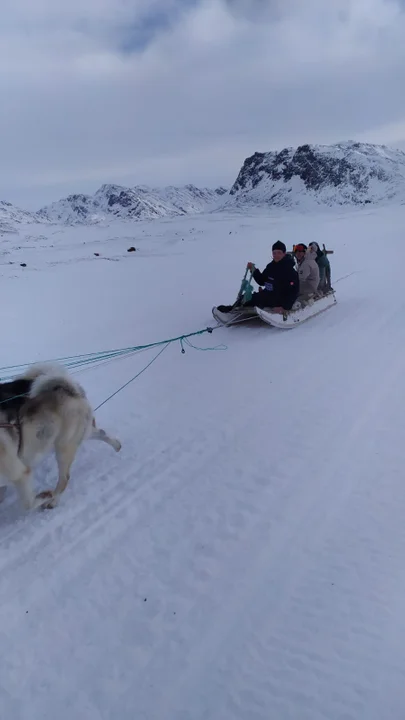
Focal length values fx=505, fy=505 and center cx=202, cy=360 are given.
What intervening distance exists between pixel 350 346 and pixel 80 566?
16.7ft

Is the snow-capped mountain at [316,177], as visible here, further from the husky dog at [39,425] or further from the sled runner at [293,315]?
the husky dog at [39,425]

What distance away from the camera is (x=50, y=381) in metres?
3.86

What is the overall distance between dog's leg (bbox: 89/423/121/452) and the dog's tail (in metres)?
0.52

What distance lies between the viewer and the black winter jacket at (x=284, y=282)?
27.8 ft

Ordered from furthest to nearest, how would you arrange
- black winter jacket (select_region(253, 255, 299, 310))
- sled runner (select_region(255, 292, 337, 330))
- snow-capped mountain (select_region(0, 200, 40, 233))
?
snow-capped mountain (select_region(0, 200, 40, 233)) → black winter jacket (select_region(253, 255, 299, 310)) → sled runner (select_region(255, 292, 337, 330))

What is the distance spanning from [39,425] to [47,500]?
606mm

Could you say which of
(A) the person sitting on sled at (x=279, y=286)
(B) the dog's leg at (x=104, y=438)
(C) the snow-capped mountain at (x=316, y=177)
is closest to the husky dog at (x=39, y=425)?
(B) the dog's leg at (x=104, y=438)

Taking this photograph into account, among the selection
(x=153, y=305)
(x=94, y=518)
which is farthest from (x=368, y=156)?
(x=94, y=518)

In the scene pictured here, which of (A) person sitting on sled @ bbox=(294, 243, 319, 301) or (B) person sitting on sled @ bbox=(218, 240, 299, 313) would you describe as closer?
(B) person sitting on sled @ bbox=(218, 240, 299, 313)

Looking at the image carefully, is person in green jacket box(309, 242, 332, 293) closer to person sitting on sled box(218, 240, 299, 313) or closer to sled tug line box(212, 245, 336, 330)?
sled tug line box(212, 245, 336, 330)

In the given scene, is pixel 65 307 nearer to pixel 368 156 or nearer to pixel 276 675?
pixel 276 675

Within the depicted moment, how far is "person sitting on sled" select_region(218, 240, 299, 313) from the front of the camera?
848 cm

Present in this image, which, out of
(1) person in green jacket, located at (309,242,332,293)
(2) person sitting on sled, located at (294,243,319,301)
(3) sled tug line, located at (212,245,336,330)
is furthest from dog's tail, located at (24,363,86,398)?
(1) person in green jacket, located at (309,242,332,293)

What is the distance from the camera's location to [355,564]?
10.2 feet
